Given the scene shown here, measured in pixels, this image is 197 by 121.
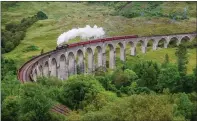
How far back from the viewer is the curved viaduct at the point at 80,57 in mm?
69256

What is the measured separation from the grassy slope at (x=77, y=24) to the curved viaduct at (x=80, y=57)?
4.95 metres

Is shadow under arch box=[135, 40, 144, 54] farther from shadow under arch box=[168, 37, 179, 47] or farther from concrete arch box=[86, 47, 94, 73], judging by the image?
concrete arch box=[86, 47, 94, 73]

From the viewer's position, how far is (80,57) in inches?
3418

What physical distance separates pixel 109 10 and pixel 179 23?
50245 millimetres

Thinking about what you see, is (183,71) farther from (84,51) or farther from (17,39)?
(17,39)

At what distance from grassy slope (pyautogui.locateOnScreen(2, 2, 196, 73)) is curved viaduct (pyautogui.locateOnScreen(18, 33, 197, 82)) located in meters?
4.95

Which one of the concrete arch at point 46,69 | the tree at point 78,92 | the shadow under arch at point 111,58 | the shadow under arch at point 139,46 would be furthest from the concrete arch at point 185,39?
the tree at point 78,92

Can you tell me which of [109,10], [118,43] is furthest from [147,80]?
[109,10]

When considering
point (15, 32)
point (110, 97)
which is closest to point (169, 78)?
point (110, 97)

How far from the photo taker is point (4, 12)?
161 metres

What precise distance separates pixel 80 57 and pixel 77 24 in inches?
1817

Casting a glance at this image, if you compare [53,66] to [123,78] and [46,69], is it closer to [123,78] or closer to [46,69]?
[46,69]

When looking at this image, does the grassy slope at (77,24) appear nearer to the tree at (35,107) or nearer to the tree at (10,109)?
the tree at (10,109)

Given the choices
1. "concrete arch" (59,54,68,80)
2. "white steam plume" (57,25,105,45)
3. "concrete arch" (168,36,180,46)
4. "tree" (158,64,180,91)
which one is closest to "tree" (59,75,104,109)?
"tree" (158,64,180,91)
